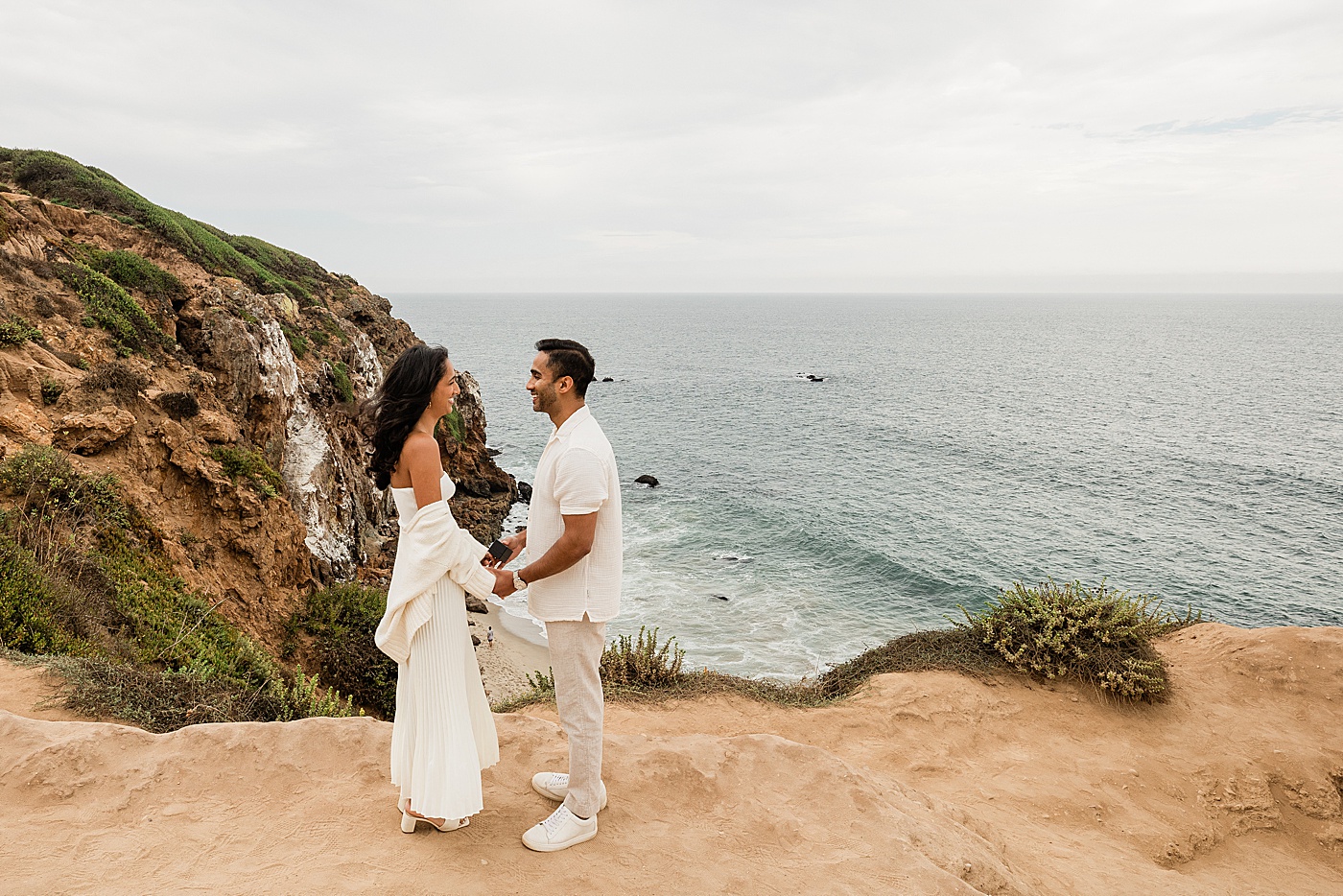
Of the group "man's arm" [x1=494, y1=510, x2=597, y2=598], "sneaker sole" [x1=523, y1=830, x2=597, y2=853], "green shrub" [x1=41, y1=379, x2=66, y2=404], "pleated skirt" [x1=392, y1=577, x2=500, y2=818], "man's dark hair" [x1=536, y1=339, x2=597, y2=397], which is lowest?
"sneaker sole" [x1=523, y1=830, x2=597, y2=853]

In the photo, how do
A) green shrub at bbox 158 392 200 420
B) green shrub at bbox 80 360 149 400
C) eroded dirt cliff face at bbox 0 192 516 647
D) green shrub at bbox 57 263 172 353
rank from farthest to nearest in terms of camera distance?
green shrub at bbox 57 263 172 353
green shrub at bbox 158 392 200 420
green shrub at bbox 80 360 149 400
eroded dirt cliff face at bbox 0 192 516 647

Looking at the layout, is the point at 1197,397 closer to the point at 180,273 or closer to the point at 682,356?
the point at 682,356

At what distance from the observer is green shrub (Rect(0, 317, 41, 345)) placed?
10.6 meters

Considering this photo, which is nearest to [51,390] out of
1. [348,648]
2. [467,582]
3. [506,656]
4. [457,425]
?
[348,648]

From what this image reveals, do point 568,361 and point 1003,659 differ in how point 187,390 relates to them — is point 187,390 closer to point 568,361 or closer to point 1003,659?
point 568,361

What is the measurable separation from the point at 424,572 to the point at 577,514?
911mm

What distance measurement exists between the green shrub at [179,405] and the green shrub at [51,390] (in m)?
1.95

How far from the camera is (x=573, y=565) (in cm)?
386

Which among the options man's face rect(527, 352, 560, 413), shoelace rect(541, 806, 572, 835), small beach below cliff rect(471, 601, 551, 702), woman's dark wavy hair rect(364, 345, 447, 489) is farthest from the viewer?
small beach below cliff rect(471, 601, 551, 702)

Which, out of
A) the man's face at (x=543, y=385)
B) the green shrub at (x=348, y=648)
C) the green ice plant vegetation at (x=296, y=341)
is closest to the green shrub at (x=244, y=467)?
the green shrub at (x=348, y=648)

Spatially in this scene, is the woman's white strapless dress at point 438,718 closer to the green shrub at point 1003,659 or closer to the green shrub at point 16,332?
the green shrub at point 1003,659

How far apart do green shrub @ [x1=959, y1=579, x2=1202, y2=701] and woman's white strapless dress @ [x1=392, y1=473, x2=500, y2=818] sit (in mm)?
7714

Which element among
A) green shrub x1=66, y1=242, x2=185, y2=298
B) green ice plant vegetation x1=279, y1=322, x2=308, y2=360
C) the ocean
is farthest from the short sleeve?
green ice plant vegetation x1=279, y1=322, x2=308, y2=360

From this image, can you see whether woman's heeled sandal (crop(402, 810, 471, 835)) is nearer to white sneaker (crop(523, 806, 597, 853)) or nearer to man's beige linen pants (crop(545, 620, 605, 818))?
white sneaker (crop(523, 806, 597, 853))
